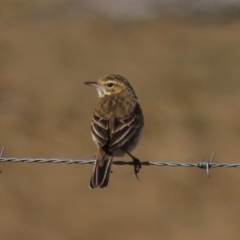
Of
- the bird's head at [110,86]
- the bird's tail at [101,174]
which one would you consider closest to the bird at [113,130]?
the bird's tail at [101,174]

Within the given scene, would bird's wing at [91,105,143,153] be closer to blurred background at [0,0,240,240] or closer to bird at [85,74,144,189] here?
bird at [85,74,144,189]

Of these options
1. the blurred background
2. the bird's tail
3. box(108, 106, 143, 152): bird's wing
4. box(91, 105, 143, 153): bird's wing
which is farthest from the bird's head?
the blurred background

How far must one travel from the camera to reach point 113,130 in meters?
11.6

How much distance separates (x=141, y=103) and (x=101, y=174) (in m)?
14.3

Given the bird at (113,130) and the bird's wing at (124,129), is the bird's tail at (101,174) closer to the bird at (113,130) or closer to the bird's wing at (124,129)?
the bird at (113,130)

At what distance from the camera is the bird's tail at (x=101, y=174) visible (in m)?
11.0

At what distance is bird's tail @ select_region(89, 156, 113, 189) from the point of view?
11.0m

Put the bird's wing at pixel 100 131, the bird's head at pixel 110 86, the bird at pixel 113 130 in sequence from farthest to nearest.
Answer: the bird's head at pixel 110 86
the bird's wing at pixel 100 131
the bird at pixel 113 130

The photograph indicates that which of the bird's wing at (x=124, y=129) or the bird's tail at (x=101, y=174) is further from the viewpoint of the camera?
the bird's wing at (x=124, y=129)

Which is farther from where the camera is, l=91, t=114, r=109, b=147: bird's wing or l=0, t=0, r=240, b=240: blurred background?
l=0, t=0, r=240, b=240: blurred background

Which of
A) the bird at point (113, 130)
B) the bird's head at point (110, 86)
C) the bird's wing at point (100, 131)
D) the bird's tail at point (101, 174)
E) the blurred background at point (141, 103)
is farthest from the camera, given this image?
the blurred background at point (141, 103)

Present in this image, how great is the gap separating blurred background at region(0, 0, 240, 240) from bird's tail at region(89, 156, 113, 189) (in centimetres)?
766

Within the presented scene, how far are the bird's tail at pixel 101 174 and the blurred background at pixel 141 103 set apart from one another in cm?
766

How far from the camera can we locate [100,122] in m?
11.9
